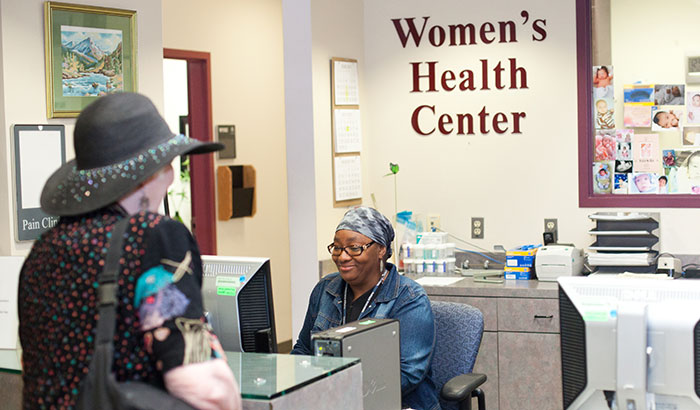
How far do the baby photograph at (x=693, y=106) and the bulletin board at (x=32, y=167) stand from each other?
3.30 meters

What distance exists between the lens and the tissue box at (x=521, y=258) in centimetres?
492

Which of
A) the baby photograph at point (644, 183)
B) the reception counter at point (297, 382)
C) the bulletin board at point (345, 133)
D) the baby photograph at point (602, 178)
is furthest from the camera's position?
the bulletin board at point (345, 133)

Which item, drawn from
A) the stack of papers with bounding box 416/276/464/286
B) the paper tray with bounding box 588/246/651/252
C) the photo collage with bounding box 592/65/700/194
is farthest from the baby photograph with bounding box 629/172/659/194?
the stack of papers with bounding box 416/276/464/286

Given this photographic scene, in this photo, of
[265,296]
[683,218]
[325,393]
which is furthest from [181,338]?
[683,218]

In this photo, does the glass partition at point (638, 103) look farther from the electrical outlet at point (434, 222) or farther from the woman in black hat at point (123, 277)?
the woman in black hat at point (123, 277)

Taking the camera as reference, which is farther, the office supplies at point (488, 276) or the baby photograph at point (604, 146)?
the baby photograph at point (604, 146)

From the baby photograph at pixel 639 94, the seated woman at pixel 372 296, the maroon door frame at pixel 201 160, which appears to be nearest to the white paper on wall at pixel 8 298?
the seated woman at pixel 372 296

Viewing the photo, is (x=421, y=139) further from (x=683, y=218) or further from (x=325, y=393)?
(x=325, y=393)

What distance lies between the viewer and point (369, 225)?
11.3 feet

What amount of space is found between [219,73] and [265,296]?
13.5 feet

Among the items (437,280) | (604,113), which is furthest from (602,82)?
(437,280)

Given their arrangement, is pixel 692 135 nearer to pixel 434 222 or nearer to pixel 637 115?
pixel 637 115

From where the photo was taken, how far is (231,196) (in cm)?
660

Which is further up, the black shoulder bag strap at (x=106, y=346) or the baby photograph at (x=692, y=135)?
the baby photograph at (x=692, y=135)
